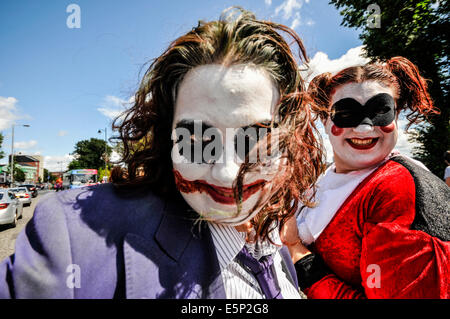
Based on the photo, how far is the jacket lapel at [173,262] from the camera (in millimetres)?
816

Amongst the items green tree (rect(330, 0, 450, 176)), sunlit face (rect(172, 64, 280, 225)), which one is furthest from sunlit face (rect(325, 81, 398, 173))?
green tree (rect(330, 0, 450, 176))

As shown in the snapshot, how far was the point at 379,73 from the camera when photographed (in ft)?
5.09

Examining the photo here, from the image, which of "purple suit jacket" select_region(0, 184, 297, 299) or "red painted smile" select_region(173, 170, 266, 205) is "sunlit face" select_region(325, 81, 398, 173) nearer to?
"red painted smile" select_region(173, 170, 266, 205)

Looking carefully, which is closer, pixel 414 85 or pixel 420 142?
pixel 414 85

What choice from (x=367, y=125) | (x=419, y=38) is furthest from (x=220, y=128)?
(x=419, y=38)

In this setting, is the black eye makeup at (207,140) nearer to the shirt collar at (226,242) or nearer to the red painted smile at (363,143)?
the shirt collar at (226,242)

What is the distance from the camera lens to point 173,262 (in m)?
0.90

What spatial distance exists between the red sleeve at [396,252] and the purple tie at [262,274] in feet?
1.69

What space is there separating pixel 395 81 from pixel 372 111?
324 millimetres

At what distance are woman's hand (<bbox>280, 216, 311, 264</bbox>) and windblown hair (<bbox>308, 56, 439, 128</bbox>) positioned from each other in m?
0.86

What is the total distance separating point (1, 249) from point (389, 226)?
746 centimetres

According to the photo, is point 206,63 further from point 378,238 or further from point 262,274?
point 378,238

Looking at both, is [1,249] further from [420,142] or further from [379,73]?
[420,142]
